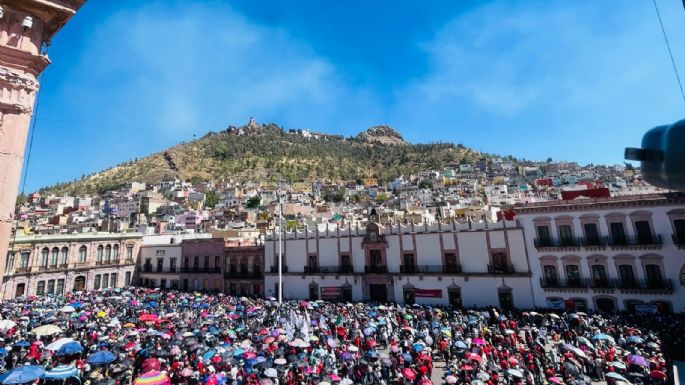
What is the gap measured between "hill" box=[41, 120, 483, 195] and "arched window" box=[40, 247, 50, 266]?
4379 inches

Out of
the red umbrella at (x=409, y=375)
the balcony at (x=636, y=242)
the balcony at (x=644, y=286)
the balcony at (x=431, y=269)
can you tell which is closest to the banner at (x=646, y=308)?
the balcony at (x=644, y=286)

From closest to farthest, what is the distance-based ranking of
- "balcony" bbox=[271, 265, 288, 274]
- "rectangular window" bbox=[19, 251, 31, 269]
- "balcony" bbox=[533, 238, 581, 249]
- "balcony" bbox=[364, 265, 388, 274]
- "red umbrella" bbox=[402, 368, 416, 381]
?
"red umbrella" bbox=[402, 368, 416, 381] < "balcony" bbox=[533, 238, 581, 249] < "balcony" bbox=[364, 265, 388, 274] < "balcony" bbox=[271, 265, 288, 274] < "rectangular window" bbox=[19, 251, 31, 269]

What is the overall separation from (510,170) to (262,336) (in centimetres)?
15391

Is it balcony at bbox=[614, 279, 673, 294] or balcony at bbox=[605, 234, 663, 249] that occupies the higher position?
balcony at bbox=[605, 234, 663, 249]

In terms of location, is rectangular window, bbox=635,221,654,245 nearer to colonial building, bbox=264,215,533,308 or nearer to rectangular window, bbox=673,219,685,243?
rectangular window, bbox=673,219,685,243

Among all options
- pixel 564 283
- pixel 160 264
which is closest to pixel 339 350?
pixel 564 283

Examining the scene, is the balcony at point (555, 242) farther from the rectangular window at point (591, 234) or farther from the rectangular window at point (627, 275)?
the rectangular window at point (627, 275)

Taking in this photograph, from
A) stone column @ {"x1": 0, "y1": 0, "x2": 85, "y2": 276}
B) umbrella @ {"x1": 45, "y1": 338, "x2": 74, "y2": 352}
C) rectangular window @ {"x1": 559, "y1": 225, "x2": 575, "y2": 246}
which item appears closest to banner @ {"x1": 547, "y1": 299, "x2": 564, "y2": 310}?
rectangular window @ {"x1": 559, "y1": 225, "x2": 575, "y2": 246}

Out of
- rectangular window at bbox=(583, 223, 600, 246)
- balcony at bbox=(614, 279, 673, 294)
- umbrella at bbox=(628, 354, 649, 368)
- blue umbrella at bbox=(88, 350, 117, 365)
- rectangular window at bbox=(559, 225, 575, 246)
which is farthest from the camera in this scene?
rectangular window at bbox=(559, 225, 575, 246)

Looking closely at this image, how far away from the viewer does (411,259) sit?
105 feet

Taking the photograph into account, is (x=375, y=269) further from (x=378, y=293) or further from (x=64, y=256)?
(x=64, y=256)

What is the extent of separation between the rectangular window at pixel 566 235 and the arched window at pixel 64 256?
5334 cm

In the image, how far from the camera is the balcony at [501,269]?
2759 cm

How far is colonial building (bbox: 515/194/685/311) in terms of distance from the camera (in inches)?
894
